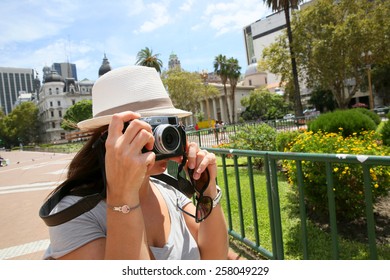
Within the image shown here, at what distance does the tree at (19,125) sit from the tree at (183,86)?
48583 mm

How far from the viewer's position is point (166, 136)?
1257mm

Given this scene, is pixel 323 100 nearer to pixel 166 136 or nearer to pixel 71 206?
pixel 166 136

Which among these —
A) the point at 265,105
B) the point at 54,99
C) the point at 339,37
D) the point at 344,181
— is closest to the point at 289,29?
the point at 339,37

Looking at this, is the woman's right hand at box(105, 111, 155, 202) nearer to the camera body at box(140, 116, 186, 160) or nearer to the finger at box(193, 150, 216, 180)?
the camera body at box(140, 116, 186, 160)

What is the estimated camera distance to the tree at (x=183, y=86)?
36.7 m

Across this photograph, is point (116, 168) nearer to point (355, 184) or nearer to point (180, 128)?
point (180, 128)

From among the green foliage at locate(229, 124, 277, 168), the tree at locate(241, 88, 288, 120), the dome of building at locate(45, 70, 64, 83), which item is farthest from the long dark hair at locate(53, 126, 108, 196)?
A: the dome of building at locate(45, 70, 64, 83)

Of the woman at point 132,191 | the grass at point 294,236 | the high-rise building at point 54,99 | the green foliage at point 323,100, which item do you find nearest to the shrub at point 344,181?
the grass at point 294,236

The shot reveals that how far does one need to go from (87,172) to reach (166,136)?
1.11 feet

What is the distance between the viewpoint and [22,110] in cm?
7500

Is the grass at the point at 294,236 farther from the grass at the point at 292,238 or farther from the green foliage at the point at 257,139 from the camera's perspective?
the green foliage at the point at 257,139

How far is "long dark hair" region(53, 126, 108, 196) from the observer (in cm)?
125
